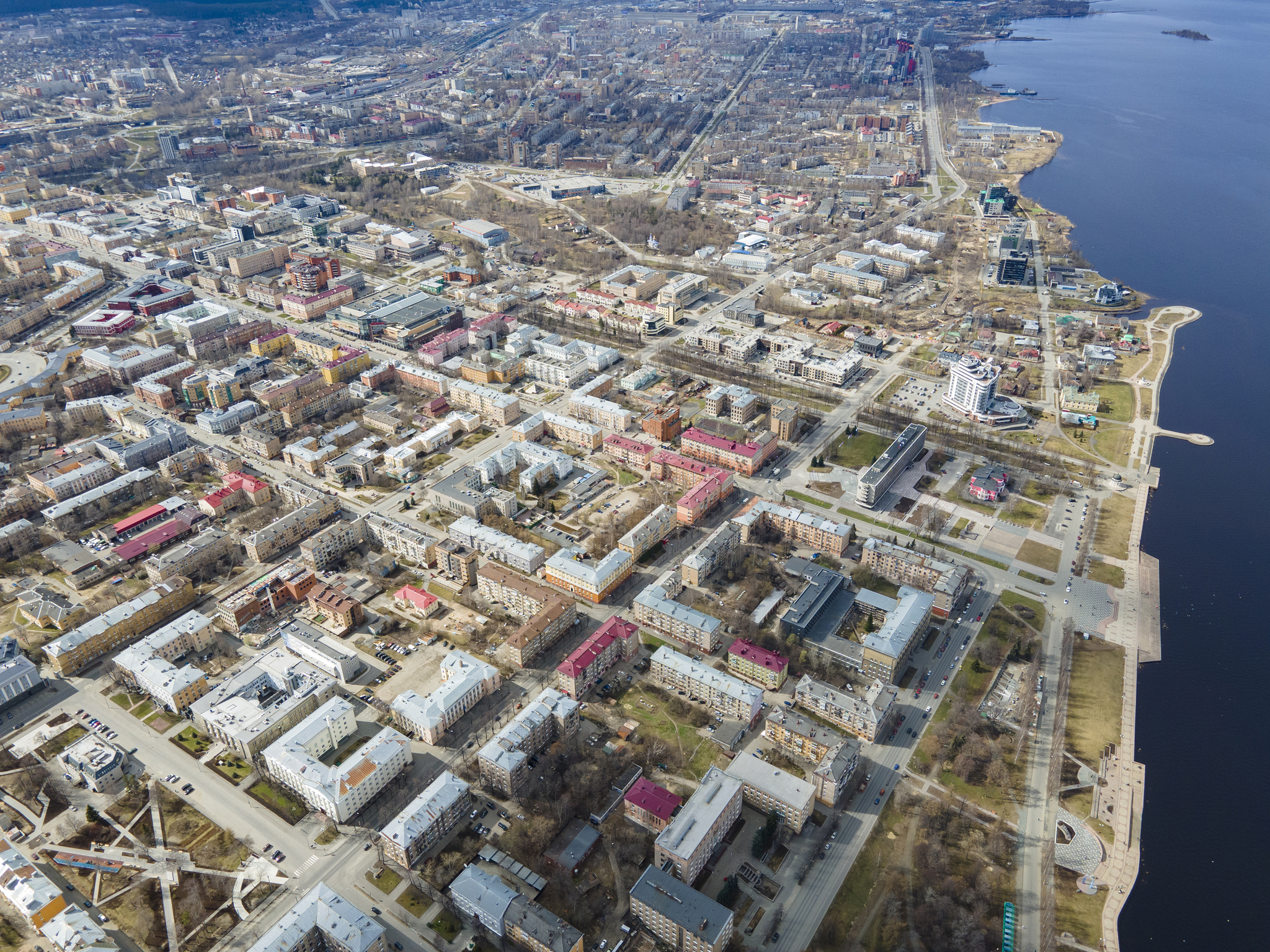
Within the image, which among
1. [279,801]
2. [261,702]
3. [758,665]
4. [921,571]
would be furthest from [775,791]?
[261,702]

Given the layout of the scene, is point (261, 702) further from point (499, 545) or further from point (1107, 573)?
point (1107, 573)

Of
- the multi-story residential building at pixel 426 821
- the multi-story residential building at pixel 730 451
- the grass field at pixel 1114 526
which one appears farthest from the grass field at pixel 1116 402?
the multi-story residential building at pixel 426 821

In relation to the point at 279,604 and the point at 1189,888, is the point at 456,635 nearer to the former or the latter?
the point at 279,604

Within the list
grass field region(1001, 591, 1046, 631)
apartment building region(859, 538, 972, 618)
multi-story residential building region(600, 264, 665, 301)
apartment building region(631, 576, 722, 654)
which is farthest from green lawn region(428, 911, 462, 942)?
multi-story residential building region(600, 264, 665, 301)

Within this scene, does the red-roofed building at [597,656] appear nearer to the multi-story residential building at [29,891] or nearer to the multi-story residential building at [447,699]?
the multi-story residential building at [447,699]

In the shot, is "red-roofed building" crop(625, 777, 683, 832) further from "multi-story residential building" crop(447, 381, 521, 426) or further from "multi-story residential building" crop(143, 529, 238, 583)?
"multi-story residential building" crop(447, 381, 521, 426)

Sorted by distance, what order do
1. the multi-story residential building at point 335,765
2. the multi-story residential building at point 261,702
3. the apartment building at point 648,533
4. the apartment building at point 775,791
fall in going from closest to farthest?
the apartment building at point 775,791 < the multi-story residential building at point 335,765 < the multi-story residential building at point 261,702 < the apartment building at point 648,533
